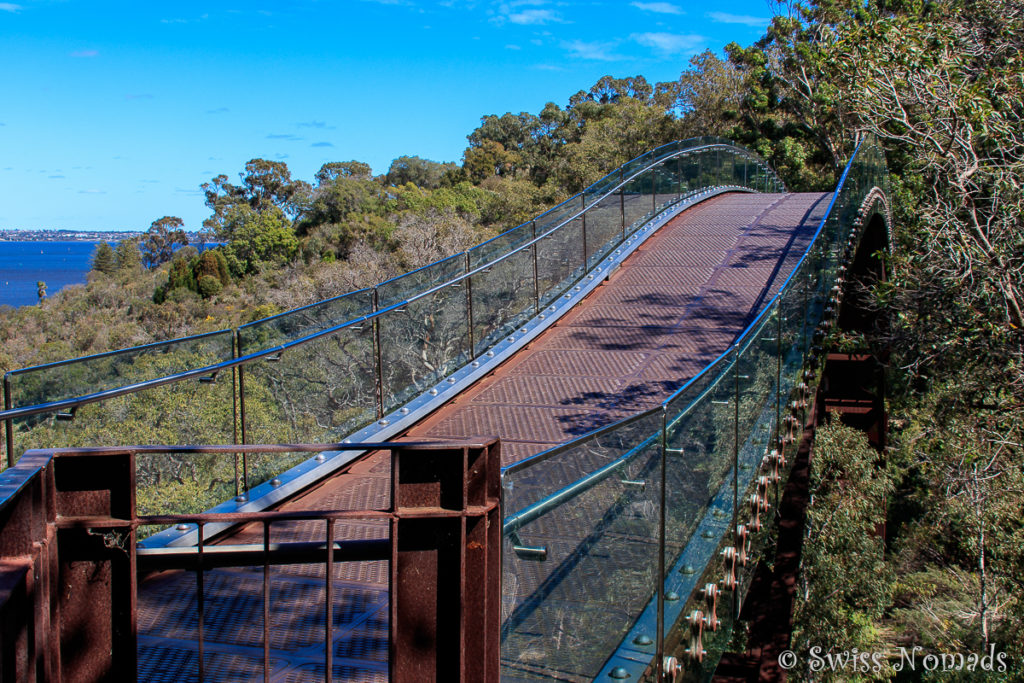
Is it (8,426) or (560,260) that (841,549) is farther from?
(8,426)

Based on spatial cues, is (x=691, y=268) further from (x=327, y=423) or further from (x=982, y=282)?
(x=327, y=423)

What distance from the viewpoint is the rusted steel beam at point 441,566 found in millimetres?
2451

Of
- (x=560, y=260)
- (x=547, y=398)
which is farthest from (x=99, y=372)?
(x=560, y=260)

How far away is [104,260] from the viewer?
63.2m

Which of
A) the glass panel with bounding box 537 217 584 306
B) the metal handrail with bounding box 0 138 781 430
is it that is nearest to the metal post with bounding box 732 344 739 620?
the metal handrail with bounding box 0 138 781 430

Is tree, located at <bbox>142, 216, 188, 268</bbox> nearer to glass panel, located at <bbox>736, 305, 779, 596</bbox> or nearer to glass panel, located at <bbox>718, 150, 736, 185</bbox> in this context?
glass panel, located at <bbox>718, 150, 736, 185</bbox>

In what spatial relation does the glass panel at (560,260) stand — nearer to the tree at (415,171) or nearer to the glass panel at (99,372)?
the glass panel at (99,372)

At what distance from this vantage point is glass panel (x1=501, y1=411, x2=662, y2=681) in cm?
316

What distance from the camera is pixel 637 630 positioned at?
3.97 metres

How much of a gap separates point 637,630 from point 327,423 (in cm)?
356

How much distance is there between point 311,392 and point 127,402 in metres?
1.47

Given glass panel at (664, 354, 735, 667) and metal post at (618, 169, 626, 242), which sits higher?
metal post at (618, 169, 626, 242)

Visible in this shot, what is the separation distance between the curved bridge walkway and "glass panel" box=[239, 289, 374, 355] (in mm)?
1243

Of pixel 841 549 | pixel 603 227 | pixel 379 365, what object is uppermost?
pixel 603 227
